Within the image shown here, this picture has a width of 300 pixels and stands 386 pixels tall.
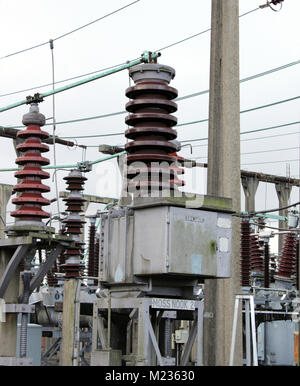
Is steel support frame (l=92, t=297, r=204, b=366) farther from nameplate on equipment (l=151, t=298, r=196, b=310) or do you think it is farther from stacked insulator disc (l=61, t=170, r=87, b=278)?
stacked insulator disc (l=61, t=170, r=87, b=278)

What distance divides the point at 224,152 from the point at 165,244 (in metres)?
1.78

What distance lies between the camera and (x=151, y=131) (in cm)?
809

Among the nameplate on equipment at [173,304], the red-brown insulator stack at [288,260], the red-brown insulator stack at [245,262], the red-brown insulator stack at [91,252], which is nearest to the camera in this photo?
the nameplate on equipment at [173,304]

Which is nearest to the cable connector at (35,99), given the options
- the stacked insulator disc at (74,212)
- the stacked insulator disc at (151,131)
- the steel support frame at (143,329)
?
the stacked insulator disc at (151,131)

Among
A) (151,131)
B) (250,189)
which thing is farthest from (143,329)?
(250,189)

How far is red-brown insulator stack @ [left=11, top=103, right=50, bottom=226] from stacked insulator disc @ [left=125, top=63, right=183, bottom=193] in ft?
7.22

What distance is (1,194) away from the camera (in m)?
24.0

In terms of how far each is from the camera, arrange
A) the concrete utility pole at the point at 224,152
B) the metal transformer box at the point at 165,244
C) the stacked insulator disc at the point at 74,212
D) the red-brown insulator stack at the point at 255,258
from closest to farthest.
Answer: the metal transformer box at the point at 165,244 → the concrete utility pole at the point at 224,152 → the stacked insulator disc at the point at 74,212 → the red-brown insulator stack at the point at 255,258

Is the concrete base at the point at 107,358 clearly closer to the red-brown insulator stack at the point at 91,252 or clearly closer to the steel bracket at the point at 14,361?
the steel bracket at the point at 14,361

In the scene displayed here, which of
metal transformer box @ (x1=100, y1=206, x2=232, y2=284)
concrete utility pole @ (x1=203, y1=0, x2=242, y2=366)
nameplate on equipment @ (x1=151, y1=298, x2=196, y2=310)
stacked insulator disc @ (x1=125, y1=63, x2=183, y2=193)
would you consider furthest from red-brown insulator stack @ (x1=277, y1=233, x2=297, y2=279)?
nameplate on equipment @ (x1=151, y1=298, x2=196, y2=310)

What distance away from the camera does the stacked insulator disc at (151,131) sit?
26.2 ft

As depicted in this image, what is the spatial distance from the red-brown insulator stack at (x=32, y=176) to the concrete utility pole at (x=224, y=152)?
2.52m
